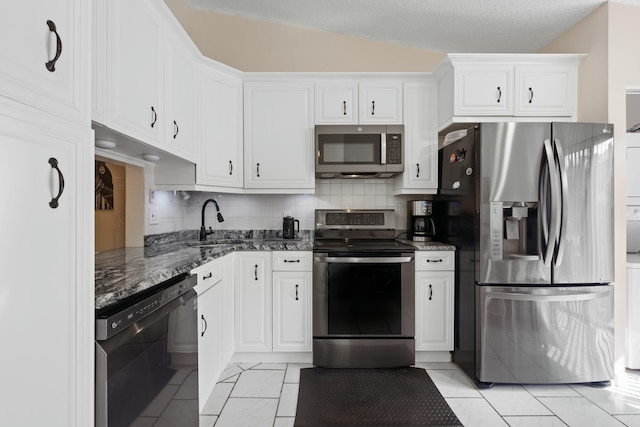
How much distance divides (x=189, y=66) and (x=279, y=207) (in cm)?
141

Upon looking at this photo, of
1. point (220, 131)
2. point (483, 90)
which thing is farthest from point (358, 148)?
point (220, 131)

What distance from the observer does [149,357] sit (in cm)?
116

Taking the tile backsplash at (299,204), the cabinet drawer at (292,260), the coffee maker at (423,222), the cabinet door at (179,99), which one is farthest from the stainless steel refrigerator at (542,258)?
the cabinet door at (179,99)

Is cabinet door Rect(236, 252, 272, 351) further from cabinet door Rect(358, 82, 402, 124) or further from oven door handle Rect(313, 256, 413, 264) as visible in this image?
cabinet door Rect(358, 82, 402, 124)

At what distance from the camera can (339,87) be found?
8.98 feet

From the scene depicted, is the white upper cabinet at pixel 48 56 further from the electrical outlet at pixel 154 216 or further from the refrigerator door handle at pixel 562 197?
the refrigerator door handle at pixel 562 197

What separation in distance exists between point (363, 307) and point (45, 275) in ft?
6.59

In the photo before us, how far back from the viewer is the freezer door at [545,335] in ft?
6.98

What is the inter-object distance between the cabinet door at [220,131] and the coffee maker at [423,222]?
1587mm

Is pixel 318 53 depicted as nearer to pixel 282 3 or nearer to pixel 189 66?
pixel 282 3

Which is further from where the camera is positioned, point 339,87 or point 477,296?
point 339,87

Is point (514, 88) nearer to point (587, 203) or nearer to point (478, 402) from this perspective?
point (587, 203)

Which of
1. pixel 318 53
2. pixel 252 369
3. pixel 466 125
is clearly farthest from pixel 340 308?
pixel 318 53

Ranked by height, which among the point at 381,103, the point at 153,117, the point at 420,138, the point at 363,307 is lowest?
the point at 363,307
